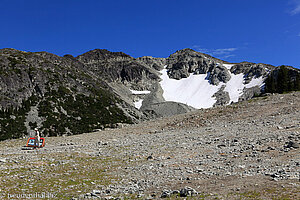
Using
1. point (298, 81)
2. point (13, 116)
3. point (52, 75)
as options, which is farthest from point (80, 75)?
point (298, 81)

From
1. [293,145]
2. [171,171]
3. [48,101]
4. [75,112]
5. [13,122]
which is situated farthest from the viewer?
[75,112]

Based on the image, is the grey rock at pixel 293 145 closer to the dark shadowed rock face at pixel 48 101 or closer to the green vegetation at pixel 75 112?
the green vegetation at pixel 75 112

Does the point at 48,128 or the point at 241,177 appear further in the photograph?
the point at 48,128

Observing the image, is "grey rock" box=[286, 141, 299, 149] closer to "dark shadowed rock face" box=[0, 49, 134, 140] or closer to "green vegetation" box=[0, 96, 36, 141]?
"green vegetation" box=[0, 96, 36, 141]

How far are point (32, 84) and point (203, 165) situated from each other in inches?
5720

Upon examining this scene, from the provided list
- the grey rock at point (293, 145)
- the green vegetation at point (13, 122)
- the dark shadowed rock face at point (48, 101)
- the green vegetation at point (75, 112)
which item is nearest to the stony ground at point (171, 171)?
the grey rock at point (293, 145)

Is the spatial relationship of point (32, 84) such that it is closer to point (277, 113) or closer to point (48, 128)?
point (48, 128)

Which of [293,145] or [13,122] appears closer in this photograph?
[293,145]

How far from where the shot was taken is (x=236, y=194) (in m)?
9.34

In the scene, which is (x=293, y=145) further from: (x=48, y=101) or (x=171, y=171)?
(x=48, y=101)

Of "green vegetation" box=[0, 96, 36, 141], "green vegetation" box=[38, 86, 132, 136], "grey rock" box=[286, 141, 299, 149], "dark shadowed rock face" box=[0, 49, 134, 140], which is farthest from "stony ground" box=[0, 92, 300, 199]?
"dark shadowed rock face" box=[0, 49, 134, 140]

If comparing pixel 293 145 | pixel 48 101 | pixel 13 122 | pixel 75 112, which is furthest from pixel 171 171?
pixel 48 101

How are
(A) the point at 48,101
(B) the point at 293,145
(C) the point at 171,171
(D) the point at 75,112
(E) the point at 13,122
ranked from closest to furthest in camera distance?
(C) the point at 171,171, (B) the point at 293,145, (E) the point at 13,122, (A) the point at 48,101, (D) the point at 75,112

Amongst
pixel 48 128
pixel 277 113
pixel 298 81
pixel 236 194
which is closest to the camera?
pixel 236 194
